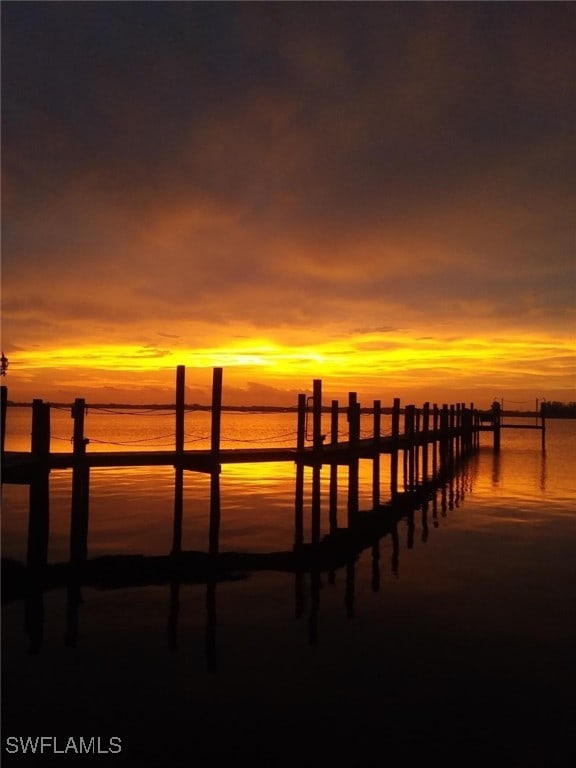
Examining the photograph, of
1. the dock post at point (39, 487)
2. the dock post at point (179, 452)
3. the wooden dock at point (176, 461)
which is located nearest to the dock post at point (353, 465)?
the wooden dock at point (176, 461)

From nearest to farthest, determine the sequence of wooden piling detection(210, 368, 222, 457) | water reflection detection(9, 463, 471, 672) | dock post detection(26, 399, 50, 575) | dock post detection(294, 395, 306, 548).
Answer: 1. water reflection detection(9, 463, 471, 672)
2. dock post detection(26, 399, 50, 575)
3. wooden piling detection(210, 368, 222, 457)
4. dock post detection(294, 395, 306, 548)

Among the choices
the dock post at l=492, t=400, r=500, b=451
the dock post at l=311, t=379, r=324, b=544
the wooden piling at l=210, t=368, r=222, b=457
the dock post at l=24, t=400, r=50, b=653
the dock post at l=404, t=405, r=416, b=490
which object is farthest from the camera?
the dock post at l=492, t=400, r=500, b=451

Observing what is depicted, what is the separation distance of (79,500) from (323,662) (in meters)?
6.95

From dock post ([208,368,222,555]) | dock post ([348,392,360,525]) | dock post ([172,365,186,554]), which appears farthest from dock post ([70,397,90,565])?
dock post ([348,392,360,525])

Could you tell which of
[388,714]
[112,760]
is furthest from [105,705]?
[388,714]

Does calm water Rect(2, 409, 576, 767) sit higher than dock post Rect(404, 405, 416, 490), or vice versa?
dock post Rect(404, 405, 416, 490)

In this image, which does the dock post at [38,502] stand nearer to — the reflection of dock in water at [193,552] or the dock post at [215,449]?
the reflection of dock in water at [193,552]

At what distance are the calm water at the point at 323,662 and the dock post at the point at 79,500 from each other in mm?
652

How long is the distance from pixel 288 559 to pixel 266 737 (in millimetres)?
6652

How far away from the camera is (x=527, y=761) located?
19.7 ft

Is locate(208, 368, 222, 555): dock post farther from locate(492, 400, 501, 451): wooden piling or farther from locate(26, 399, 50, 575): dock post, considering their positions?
locate(492, 400, 501, 451): wooden piling

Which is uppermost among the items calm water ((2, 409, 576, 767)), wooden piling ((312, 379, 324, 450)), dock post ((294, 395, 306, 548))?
wooden piling ((312, 379, 324, 450))

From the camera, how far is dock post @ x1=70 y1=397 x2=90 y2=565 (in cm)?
1258

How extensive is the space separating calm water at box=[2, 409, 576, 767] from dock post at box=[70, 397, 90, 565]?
25.7 inches
